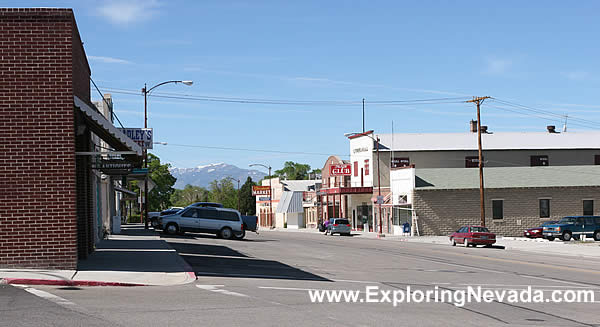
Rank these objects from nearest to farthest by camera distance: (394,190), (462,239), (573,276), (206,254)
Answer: (573,276) < (206,254) < (462,239) < (394,190)

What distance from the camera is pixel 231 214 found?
4381 cm

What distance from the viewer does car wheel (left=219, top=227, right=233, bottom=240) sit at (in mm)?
43500

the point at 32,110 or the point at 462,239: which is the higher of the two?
the point at 32,110

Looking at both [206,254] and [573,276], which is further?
[206,254]

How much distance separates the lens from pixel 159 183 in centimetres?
10588

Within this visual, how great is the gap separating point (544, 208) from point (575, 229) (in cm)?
1045

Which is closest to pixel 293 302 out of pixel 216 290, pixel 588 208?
pixel 216 290

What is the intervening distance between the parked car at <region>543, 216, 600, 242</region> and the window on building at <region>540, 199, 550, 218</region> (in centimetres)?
966

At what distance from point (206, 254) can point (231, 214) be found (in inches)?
640

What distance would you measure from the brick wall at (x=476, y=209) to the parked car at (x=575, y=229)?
927 centimetres

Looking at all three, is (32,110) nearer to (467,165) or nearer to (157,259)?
(157,259)

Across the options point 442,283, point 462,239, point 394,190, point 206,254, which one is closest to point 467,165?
point 394,190

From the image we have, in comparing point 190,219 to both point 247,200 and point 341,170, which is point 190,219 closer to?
point 341,170

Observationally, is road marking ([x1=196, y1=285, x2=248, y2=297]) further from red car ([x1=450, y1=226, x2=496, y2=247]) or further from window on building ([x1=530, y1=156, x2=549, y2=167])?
window on building ([x1=530, y1=156, x2=549, y2=167])
